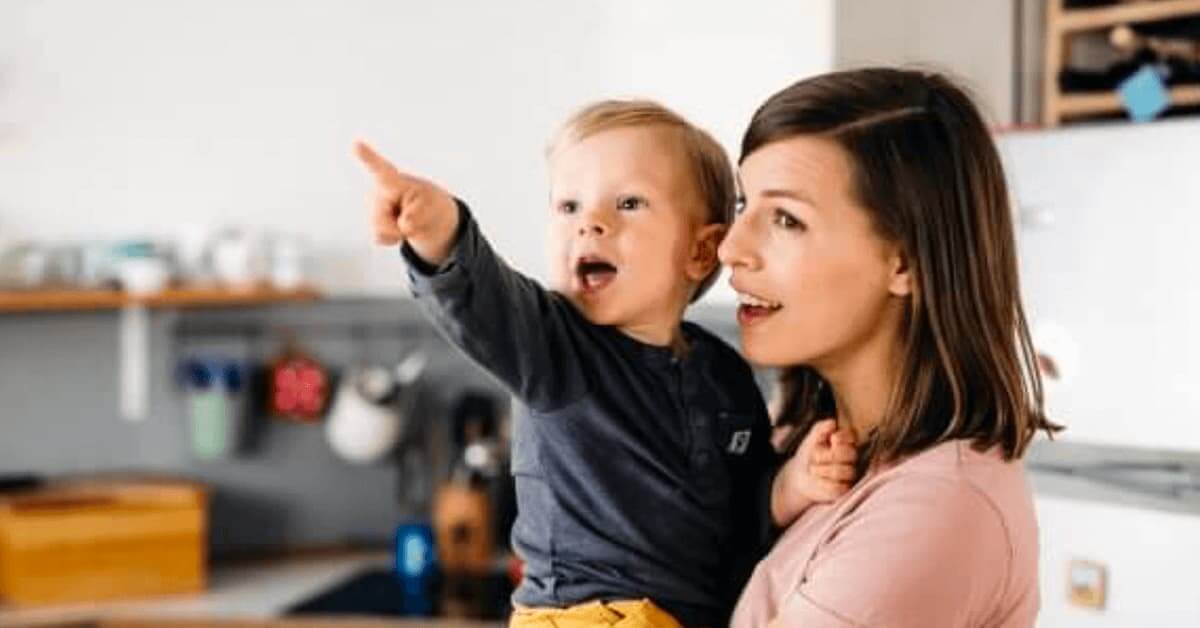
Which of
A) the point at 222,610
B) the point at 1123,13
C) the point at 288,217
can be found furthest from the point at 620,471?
the point at 288,217

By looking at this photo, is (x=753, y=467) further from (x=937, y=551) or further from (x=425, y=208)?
(x=425, y=208)

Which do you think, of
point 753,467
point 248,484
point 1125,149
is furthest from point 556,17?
point 753,467

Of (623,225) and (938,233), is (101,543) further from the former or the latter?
(938,233)

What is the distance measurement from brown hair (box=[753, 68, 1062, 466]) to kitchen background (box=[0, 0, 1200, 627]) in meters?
1.29

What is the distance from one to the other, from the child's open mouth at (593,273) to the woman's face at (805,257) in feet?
0.37

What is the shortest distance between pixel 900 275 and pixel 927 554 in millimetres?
207

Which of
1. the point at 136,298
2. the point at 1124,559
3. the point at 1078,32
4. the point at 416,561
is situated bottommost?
the point at 416,561

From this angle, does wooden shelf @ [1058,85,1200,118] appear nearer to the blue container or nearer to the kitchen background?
the kitchen background

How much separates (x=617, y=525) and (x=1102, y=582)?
0.91 meters

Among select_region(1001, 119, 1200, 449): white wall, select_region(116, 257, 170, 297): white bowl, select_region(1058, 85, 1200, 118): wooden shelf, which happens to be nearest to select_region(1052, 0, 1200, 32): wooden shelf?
select_region(1058, 85, 1200, 118): wooden shelf

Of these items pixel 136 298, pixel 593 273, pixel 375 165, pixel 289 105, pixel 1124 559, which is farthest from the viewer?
pixel 289 105

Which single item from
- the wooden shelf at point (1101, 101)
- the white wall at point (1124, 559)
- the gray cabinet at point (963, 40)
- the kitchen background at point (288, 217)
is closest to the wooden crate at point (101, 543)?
the kitchen background at point (288, 217)

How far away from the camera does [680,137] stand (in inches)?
50.5

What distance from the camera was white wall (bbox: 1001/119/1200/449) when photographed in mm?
1937
